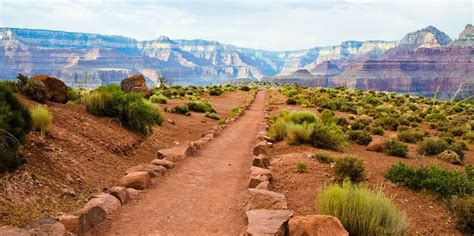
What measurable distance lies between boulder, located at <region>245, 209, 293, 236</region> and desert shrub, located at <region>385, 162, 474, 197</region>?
4747 mm

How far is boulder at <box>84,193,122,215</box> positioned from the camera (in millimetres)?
7754

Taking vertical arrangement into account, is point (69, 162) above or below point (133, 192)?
above

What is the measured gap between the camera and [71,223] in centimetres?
661

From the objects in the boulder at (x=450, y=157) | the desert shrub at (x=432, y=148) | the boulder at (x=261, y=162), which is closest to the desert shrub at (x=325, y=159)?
the boulder at (x=261, y=162)

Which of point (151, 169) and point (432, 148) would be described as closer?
point (151, 169)

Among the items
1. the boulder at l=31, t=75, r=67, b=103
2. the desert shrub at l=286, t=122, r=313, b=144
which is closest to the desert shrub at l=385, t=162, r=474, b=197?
the desert shrub at l=286, t=122, r=313, b=144

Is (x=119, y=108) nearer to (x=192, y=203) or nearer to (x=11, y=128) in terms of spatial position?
(x=11, y=128)

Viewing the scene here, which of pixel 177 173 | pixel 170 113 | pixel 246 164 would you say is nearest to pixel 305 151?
pixel 246 164

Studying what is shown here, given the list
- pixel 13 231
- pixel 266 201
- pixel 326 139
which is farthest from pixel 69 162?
pixel 326 139

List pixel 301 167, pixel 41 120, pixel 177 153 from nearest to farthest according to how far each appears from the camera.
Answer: pixel 41 120
pixel 301 167
pixel 177 153

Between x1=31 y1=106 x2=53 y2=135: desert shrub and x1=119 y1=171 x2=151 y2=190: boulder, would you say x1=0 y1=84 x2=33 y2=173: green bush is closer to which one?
x1=31 y1=106 x2=53 y2=135: desert shrub

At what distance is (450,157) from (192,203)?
12407 mm

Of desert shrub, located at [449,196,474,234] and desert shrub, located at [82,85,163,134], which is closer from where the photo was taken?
desert shrub, located at [449,196,474,234]

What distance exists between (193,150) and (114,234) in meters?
7.89
